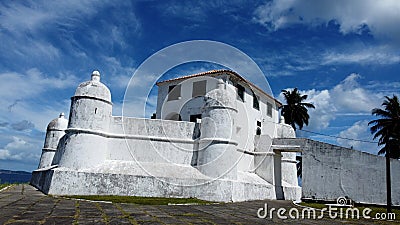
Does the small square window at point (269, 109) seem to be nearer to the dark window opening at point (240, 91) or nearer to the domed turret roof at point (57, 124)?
the dark window opening at point (240, 91)

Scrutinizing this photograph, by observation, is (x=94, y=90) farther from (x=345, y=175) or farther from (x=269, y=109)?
(x=269, y=109)

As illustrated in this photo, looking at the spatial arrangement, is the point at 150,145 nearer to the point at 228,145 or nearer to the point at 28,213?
the point at 228,145

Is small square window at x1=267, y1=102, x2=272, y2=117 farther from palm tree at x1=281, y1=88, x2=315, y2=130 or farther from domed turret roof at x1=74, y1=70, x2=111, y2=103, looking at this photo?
domed turret roof at x1=74, y1=70, x2=111, y2=103

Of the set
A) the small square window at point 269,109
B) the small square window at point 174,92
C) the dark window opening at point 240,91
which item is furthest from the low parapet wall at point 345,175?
the small square window at point 174,92

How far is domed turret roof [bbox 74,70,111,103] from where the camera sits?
16672 mm

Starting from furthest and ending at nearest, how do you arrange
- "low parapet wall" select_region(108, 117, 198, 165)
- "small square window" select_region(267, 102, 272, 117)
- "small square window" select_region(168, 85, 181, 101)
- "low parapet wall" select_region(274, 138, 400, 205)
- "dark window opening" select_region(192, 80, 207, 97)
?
"small square window" select_region(267, 102, 272, 117), "small square window" select_region(168, 85, 181, 101), "dark window opening" select_region(192, 80, 207, 97), "low parapet wall" select_region(274, 138, 400, 205), "low parapet wall" select_region(108, 117, 198, 165)

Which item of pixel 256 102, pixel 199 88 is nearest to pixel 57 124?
pixel 199 88

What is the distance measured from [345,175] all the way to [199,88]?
11.6 meters

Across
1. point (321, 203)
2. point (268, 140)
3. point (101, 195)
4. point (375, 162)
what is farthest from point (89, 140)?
point (375, 162)

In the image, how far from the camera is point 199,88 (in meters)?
23.6

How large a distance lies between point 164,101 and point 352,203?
50.6 ft

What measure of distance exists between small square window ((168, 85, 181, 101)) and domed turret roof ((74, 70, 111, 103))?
7925mm

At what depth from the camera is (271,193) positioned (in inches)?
808

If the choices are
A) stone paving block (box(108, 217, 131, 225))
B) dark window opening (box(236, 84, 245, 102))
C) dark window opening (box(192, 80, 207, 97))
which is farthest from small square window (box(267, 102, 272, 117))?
stone paving block (box(108, 217, 131, 225))
